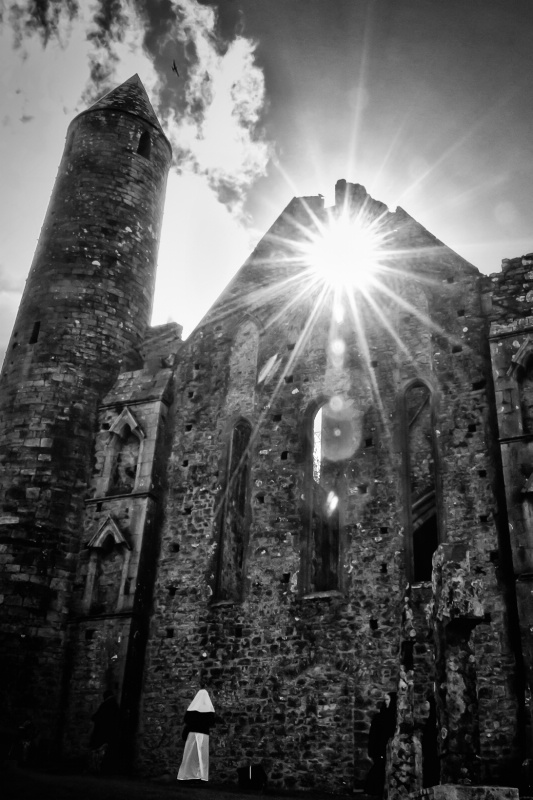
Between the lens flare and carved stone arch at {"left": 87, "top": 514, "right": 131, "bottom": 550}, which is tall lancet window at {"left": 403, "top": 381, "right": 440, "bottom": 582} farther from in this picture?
carved stone arch at {"left": 87, "top": 514, "right": 131, "bottom": 550}

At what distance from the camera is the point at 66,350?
1581 centimetres

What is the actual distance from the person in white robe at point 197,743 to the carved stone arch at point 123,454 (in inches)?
210

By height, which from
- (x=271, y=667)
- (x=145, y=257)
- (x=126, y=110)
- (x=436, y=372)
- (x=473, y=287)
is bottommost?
(x=271, y=667)

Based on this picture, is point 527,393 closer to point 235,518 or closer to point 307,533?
point 307,533

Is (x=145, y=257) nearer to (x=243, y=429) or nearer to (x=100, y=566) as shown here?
(x=243, y=429)

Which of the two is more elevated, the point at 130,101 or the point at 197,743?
the point at 130,101

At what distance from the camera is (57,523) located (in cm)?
1434

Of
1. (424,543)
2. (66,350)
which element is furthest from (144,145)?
(424,543)

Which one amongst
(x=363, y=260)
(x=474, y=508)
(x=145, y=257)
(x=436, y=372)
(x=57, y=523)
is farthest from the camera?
(x=145, y=257)

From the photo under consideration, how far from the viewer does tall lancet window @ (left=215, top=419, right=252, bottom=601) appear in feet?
44.7

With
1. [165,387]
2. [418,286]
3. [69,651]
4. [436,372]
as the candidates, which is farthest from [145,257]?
[69,651]

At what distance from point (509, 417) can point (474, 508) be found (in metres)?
1.49

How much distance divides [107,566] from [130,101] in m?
11.3

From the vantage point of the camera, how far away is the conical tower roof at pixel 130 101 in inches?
738
